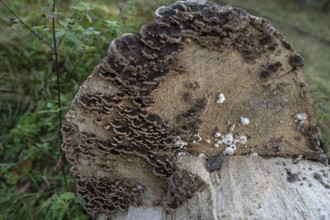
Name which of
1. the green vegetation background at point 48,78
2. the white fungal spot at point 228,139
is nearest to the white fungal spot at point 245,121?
the white fungal spot at point 228,139

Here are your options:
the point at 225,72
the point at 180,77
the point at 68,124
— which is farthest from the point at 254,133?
the point at 68,124

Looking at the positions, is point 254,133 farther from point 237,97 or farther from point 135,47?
point 135,47

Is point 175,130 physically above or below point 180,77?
below

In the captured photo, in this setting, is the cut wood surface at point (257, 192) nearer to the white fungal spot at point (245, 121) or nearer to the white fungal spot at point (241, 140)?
the white fungal spot at point (241, 140)

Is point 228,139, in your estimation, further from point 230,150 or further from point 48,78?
point 48,78

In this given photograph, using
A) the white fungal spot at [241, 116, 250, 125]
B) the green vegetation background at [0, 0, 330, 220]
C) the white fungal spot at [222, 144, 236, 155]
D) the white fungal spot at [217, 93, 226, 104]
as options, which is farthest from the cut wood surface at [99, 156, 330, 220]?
the green vegetation background at [0, 0, 330, 220]

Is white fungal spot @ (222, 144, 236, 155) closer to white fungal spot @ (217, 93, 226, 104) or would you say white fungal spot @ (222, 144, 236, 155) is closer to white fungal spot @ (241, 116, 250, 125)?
white fungal spot @ (241, 116, 250, 125)

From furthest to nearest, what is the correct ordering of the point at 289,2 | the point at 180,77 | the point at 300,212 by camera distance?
the point at 289,2
the point at 180,77
the point at 300,212
